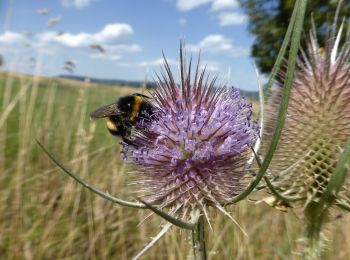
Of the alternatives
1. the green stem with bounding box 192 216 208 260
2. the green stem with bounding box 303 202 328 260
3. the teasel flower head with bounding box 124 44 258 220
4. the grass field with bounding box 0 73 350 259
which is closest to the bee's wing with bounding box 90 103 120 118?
the teasel flower head with bounding box 124 44 258 220

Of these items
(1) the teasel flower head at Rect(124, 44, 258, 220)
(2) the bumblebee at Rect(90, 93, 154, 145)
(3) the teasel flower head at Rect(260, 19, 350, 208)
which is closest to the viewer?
(1) the teasel flower head at Rect(124, 44, 258, 220)

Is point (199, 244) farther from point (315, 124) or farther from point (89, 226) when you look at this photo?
point (89, 226)

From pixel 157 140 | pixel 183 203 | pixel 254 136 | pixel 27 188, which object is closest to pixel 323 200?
pixel 254 136

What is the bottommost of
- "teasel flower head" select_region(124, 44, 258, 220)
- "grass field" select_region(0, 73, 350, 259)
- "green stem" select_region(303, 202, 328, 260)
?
"grass field" select_region(0, 73, 350, 259)

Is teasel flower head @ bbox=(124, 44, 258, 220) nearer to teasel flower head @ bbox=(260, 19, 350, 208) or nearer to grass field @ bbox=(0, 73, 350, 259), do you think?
teasel flower head @ bbox=(260, 19, 350, 208)

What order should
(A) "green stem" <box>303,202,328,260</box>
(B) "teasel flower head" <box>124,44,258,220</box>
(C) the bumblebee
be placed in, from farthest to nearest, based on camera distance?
(A) "green stem" <box>303,202,328,260</box> < (C) the bumblebee < (B) "teasel flower head" <box>124,44,258,220</box>

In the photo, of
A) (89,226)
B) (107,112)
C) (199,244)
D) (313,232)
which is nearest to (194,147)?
(199,244)

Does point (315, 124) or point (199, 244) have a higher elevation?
point (315, 124)
